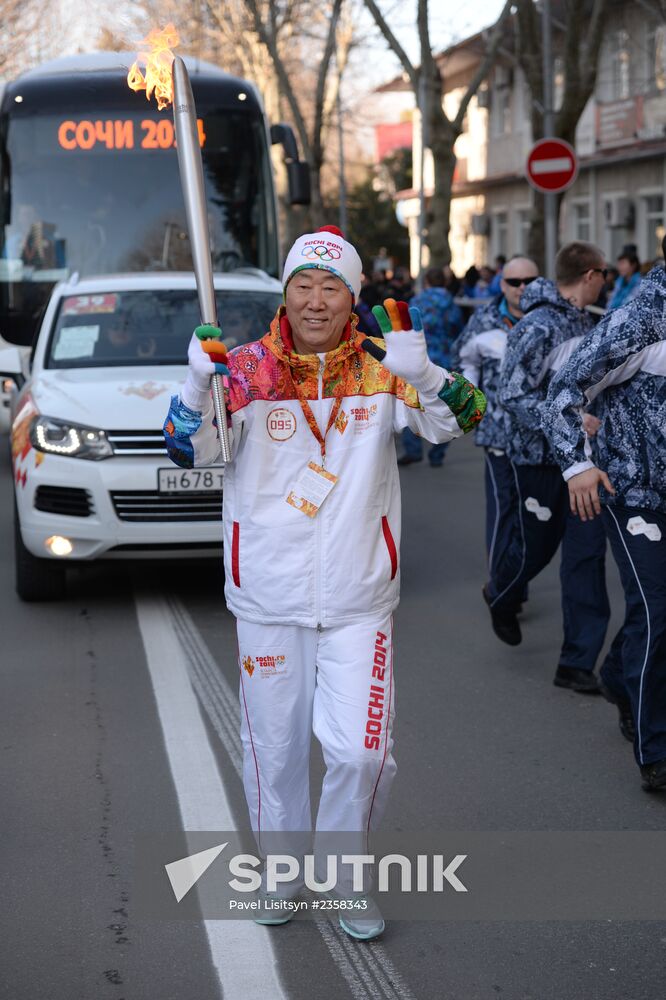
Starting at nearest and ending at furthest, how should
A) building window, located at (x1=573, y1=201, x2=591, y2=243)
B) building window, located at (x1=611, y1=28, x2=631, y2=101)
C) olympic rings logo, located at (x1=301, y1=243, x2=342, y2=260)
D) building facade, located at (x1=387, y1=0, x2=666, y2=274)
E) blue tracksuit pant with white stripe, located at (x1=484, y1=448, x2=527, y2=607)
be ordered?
olympic rings logo, located at (x1=301, y1=243, x2=342, y2=260) < blue tracksuit pant with white stripe, located at (x1=484, y1=448, x2=527, y2=607) < building facade, located at (x1=387, y1=0, x2=666, y2=274) < building window, located at (x1=611, y1=28, x2=631, y2=101) < building window, located at (x1=573, y1=201, x2=591, y2=243)

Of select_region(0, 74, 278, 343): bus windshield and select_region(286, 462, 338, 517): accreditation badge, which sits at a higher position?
select_region(0, 74, 278, 343): bus windshield

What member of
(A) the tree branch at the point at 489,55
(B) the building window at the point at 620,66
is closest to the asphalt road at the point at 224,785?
(A) the tree branch at the point at 489,55

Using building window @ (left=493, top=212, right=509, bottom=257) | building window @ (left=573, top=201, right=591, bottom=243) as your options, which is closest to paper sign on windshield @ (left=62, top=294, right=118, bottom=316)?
building window @ (left=573, top=201, right=591, bottom=243)

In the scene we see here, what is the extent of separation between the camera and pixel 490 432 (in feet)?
27.2

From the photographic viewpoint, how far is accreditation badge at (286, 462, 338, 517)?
412 centimetres

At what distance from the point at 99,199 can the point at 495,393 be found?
21.7 feet

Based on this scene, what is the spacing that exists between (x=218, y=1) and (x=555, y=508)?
39.3m

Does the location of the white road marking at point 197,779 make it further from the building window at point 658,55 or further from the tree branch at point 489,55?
the building window at point 658,55

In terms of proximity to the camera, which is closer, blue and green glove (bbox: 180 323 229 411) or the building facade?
blue and green glove (bbox: 180 323 229 411)

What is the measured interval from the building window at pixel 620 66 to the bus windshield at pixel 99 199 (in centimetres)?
2336

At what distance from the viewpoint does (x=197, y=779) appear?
5566mm

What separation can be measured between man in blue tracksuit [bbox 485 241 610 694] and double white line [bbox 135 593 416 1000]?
1532mm

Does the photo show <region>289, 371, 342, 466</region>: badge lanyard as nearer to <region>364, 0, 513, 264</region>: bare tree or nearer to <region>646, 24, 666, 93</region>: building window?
<region>364, 0, 513, 264</region>: bare tree

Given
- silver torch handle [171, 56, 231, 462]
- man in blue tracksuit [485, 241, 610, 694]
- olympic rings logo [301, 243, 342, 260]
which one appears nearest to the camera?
silver torch handle [171, 56, 231, 462]
